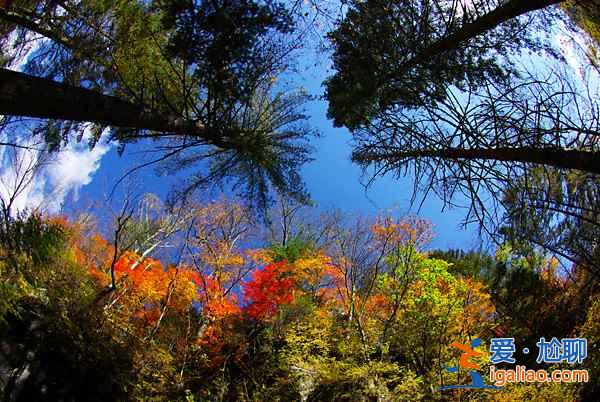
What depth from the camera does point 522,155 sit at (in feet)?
8.72

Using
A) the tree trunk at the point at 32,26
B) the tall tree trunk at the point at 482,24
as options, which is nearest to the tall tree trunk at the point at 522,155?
the tall tree trunk at the point at 482,24

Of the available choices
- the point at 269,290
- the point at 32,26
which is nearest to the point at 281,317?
the point at 269,290

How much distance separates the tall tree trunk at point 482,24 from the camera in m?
2.48

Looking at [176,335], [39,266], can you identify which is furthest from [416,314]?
[39,266]

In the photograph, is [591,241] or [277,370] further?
[277,370]

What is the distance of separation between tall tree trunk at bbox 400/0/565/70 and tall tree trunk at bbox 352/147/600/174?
82 cm

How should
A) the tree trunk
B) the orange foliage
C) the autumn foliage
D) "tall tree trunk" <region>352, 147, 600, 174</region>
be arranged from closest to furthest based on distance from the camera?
1. "tall tree trunk" <region>352, 147, 600, 174</region>
2. the tree trunk
3. the autumn foliage
4. the orange foliage

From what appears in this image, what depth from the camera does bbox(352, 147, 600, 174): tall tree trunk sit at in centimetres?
218

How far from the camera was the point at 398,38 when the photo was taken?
11.5 ft

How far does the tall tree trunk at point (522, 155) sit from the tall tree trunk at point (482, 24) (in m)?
0.82

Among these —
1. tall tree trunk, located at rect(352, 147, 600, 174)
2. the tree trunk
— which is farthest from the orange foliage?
the tree trunk

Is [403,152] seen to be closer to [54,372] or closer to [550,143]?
[550,143]

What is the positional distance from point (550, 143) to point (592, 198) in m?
0.73

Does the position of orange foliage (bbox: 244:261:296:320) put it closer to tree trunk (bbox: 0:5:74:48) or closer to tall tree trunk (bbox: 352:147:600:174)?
tall tree trunk (bbox: 352:147:600:174)
